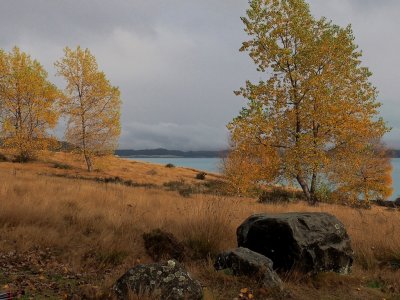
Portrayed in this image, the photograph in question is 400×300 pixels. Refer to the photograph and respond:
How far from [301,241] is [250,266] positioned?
4.17ft

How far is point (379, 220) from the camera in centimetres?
1205

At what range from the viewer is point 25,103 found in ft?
120

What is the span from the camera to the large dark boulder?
20.8ft

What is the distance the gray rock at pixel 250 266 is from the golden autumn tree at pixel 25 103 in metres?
33.4

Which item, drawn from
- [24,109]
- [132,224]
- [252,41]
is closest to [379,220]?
[132,224]

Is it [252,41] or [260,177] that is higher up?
[252,41]

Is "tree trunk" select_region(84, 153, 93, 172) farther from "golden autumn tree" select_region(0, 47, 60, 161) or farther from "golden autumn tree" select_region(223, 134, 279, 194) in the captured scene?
"golden autumn tree" select_region(223, 134, 279, 194)

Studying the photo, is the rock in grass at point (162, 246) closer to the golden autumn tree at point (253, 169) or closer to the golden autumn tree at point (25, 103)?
the golden autumn tree at point (253, 169)

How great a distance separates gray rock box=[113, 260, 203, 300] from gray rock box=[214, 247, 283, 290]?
1.13 m

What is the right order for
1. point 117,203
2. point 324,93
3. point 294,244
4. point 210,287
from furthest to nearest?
point 324,93 → point 117,203 → point 294,244 → point 210,287

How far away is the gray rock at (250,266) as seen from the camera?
17.8ft

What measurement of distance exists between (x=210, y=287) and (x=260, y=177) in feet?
38.3

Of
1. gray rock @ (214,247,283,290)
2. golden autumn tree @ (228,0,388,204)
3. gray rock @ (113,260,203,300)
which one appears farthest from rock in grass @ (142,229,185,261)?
golden autumn tree @ (228,0,388,204)

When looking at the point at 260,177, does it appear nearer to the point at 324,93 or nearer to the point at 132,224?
the point at 324,93
